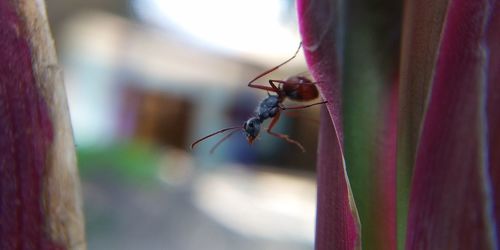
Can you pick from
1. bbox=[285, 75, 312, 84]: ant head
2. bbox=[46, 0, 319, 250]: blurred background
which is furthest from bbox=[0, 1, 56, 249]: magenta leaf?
bbox=[46, 0, 319, 250]: blurred background

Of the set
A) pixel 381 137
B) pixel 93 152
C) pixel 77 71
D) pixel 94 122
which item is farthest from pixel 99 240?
pixel 381 137

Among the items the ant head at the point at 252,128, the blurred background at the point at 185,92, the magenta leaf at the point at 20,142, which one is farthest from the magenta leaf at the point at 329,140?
the blurred background at the point at 185,92

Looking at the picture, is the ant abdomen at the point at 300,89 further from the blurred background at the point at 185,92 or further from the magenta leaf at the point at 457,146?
the blurred background at the point at 185,92

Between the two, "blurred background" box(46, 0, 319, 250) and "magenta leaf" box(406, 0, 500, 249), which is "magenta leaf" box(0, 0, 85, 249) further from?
"blurred background" box(46, 0, 319, 250)

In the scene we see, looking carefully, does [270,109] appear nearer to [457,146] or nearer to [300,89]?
[300,89]

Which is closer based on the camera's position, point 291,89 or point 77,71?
point 291,89

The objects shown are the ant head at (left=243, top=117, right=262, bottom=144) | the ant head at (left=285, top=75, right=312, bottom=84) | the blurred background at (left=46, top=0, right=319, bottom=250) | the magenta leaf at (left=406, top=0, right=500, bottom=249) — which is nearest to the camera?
the magenta leaf at (left=406, top=0, right=500, bottom=249)

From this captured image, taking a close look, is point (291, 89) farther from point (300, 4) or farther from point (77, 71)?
point (77, 71)
